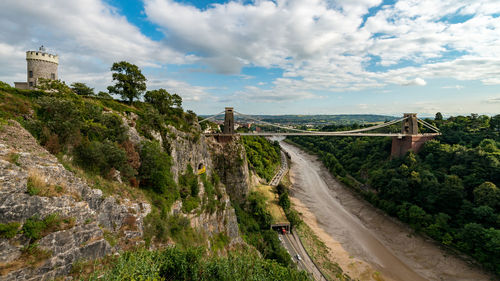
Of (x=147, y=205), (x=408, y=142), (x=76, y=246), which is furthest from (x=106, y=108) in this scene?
(x=408, y=142)

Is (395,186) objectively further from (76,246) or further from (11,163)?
(11,163)

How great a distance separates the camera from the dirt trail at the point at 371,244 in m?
19.3

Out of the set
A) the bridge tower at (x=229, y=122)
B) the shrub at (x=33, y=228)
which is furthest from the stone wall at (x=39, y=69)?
the bridge tower at (x=229, y=122)

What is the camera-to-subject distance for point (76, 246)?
20.5 ft

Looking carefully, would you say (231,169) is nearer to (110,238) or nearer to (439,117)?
(110,238)

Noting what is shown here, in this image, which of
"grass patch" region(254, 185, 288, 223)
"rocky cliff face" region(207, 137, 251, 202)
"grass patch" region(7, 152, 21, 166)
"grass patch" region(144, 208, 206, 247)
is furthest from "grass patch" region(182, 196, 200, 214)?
"grass patch" region(254, 185, 288, 223)

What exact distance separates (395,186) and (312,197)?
12.7 metres

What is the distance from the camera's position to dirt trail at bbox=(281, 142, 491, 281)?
19.3 m

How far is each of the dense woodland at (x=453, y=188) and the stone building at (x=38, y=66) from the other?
35.8 meters

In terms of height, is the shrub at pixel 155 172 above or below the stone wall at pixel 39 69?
below

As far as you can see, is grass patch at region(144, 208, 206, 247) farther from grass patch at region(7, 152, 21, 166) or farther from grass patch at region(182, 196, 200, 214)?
grass patch at region(7, 152, 21, 166)

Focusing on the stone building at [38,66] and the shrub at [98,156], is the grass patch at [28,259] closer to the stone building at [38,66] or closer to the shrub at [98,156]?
the shrub at [98,156]

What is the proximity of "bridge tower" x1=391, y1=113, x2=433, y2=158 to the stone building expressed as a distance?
42.8 m

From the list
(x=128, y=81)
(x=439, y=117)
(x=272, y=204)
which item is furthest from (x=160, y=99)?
(x=439, y=117)
